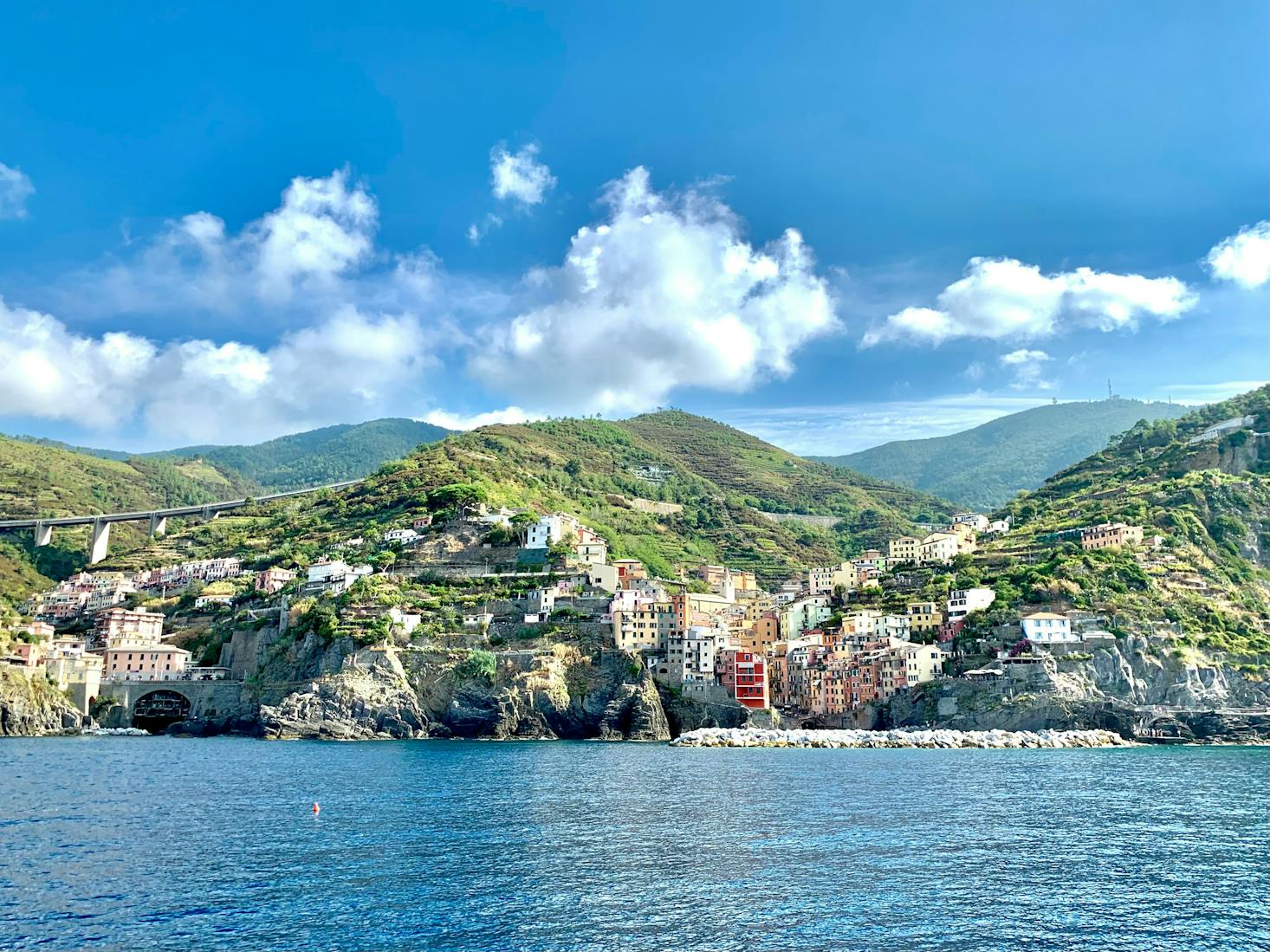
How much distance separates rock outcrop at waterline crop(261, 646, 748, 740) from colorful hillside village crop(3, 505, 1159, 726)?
3.74 metres

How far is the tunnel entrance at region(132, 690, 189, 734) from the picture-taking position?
9975 cm

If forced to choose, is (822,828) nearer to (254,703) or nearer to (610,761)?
(610,761)

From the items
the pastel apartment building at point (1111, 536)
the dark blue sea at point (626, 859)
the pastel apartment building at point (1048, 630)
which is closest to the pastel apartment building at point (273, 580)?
the dark blue sea at point (626, 859)

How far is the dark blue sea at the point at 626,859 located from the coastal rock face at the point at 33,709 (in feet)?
113

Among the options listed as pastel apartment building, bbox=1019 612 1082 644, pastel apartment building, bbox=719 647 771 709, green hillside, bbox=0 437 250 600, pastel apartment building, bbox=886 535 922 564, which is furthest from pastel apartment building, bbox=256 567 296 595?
pastel apartment building, bbox=886 535 922 564

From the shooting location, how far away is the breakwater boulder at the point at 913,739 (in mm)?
82375

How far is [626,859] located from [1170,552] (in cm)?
9282

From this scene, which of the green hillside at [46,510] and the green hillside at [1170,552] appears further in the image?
the green hillside at [46,510]

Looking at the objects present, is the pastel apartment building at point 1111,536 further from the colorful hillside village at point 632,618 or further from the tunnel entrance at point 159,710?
the tunnel entrance at point 159,710

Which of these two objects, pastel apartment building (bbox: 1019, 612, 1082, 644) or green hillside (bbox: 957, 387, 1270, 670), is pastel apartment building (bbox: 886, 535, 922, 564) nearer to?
green hillside (bbox: 957, 387, 1270, 670)

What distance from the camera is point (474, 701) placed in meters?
86.8

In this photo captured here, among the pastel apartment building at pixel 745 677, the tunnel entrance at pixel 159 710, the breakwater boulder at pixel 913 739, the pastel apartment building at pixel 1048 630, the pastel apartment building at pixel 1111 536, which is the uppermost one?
the pastel apartment building at pixel 1111 536

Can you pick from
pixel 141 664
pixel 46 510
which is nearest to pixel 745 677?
pixel 141 664

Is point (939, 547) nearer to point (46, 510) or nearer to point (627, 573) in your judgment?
point (627, 573)
